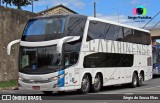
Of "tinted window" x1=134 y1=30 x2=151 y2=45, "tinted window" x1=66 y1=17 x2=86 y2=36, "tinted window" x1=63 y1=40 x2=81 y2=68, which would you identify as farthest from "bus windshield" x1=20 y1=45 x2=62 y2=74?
"tinted window" x1=134 y1=30 x2=151 y2=45

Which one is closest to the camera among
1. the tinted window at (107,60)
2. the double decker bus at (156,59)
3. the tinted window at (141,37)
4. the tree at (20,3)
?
the tinted window at (107,60)

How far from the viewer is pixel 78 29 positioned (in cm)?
1873

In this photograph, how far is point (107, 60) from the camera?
20.9 m

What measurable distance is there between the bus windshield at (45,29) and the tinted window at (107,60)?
208 centimetres

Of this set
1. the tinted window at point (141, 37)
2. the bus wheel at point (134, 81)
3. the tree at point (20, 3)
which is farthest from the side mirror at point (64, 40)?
the tree at point (20, 3)

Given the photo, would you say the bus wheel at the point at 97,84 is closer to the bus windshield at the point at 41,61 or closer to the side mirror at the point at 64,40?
the side mirror at the point at 64,40

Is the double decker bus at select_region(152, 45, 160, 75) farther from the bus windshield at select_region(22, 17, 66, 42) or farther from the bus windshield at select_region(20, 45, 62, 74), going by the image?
the bus windshield at select_region(20, 45, 62, 74)

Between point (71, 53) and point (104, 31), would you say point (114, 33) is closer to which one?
point (104, 31)

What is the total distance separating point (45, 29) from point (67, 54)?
1.55 m

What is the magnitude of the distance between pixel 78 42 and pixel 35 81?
8.98 ft

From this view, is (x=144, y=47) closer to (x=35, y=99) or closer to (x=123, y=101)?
(x=123, y=101)

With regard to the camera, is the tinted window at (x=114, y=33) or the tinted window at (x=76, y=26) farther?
the tinted window at (x=114, y=33)

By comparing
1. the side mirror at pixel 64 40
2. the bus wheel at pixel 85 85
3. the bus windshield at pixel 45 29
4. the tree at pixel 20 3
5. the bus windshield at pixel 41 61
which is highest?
the tree at pixel 20 3

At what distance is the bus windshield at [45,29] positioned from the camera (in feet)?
59.1
